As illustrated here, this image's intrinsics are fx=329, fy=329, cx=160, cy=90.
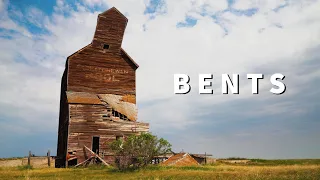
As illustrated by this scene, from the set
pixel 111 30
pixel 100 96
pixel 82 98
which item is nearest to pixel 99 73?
pixel 100 96

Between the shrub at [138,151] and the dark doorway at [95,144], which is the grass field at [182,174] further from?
the dark doorway at [95,144]

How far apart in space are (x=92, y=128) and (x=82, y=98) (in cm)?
338

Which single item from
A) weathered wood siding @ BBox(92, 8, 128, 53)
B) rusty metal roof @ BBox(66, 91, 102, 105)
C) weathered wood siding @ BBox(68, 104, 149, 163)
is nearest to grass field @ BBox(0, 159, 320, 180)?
weathered wood siding @ BBox(68, 104, 149, 163)

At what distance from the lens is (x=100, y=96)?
36.0 meters

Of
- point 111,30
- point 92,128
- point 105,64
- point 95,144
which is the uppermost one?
point 111,30

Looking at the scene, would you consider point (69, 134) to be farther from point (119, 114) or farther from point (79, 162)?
point (119, 114)

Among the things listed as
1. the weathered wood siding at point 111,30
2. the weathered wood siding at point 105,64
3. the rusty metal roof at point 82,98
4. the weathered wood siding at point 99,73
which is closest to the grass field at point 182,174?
the rusty metal roof at point 82,98

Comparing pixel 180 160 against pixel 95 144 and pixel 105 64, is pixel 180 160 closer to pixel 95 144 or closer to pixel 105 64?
pixel 95 144

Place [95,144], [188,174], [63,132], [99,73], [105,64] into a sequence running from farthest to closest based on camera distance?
[105,64] → [99,73] → [63,132] → [95,144] → [188,174]

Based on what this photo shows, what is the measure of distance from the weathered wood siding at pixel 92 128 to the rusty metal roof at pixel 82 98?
1.39 ft

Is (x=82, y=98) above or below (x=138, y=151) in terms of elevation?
above

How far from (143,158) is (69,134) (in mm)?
10420

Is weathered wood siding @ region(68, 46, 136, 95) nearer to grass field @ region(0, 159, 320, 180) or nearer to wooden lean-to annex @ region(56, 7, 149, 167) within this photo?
wooden lean-to annex @ region(56, 7, 149, 167)

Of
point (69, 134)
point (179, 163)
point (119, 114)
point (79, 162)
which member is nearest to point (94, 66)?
point (119, 114)
